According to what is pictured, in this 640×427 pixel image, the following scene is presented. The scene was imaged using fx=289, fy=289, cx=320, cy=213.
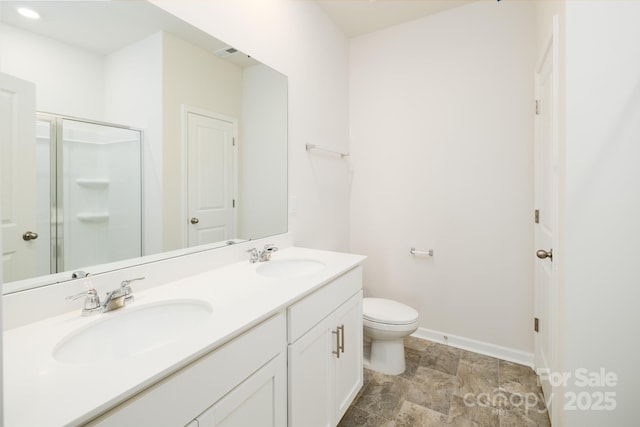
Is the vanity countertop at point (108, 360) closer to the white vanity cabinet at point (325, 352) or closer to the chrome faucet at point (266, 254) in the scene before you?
the white vanity cabinet at point (325, 352)

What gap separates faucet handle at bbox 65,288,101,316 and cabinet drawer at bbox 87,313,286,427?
1.49 ft

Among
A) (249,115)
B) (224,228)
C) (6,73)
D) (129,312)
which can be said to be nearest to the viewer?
(6,73)

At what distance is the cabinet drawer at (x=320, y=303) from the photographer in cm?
110

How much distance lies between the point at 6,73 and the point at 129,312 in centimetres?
78

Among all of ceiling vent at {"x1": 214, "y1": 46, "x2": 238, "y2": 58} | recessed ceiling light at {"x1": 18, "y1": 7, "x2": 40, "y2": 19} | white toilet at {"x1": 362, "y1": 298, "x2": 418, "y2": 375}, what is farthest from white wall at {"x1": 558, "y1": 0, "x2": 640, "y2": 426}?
recessed ceiling light at {"x1": 18, "y1": 7, "x2": 40, "y2": 19}

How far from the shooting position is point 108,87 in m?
1.04

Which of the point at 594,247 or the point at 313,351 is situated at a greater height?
the point at 594,247

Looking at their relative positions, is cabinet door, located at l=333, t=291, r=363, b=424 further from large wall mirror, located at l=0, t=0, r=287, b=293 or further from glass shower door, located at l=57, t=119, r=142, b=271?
glass shower door, located at l=57, t=119, r=142, b=271

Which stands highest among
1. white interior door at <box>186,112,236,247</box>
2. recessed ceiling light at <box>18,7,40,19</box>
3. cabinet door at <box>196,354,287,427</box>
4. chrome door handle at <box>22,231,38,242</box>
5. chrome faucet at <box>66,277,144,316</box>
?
recessed ceiling light at <box>18,7,40,19</box>

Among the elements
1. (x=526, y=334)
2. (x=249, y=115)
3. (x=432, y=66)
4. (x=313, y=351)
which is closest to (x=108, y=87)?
(x=249, y=115)

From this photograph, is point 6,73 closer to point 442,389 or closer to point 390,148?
point 390,148

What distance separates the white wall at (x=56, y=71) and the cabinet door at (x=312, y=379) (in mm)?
1126

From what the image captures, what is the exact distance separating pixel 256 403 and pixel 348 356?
74 cm

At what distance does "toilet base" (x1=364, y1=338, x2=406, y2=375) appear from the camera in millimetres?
1968
